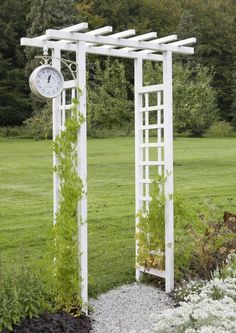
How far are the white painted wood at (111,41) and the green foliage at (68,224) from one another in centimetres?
52

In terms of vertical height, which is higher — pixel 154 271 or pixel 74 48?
pixel 74 48

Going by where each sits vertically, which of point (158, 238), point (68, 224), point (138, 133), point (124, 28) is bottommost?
point (158, 238)

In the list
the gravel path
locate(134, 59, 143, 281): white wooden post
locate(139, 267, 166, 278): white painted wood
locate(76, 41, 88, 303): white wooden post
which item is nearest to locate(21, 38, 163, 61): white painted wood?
locate(134, 59, 143, 281): white wooden post

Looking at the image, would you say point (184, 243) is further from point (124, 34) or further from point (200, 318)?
point (200, 318)

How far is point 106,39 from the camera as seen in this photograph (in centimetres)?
516

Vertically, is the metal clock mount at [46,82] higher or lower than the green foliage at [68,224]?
higher

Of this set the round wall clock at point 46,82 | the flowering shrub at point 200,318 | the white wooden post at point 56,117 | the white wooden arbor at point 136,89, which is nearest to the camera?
the flowering shrub at point 200,318

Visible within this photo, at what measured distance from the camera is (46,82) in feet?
15.4

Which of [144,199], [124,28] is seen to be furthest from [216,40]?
[144,199]

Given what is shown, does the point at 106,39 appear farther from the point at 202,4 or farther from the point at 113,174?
the point at 202,4

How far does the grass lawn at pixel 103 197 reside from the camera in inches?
269

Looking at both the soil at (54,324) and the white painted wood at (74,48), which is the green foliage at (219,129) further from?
the soil at (54,324)

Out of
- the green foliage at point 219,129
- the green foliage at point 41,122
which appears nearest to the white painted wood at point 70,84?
the green foliage at point 41,122

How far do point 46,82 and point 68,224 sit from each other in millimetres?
1119
